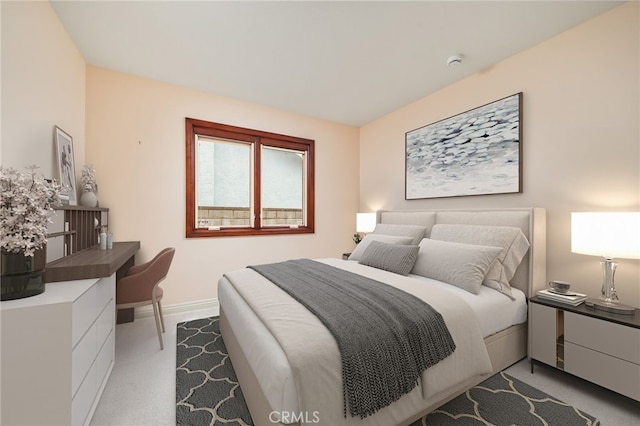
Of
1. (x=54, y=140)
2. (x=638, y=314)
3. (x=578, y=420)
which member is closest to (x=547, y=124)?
(x=638, y=314)

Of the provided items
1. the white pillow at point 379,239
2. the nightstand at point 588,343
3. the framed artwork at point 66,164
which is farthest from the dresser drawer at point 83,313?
the nightstand at point 588,343

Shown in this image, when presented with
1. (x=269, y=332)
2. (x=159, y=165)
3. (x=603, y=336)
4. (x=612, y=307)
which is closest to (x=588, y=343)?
(x=603, y=336)

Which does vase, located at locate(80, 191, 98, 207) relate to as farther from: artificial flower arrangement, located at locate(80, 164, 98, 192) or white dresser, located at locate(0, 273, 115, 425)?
white dresser, located at locate(0, 273, 115, 425)

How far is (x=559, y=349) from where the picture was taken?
189 cm

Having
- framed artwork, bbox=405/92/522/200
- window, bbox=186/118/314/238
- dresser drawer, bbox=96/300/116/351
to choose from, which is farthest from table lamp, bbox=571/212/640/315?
dresser drawer, bbox=96/300/116/351

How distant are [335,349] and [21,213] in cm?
163

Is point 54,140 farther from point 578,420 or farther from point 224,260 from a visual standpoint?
point 578,420

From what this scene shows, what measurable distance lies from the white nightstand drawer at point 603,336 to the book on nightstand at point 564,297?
0.33ft

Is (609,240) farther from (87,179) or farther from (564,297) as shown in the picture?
(87,179)

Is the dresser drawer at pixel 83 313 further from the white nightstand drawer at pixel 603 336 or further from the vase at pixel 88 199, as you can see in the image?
the white nightstand drawer at pixel 603 336

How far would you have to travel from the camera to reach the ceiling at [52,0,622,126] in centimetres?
195

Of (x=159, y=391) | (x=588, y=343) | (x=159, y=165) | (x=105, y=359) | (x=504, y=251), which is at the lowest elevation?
(x=159, y=391)

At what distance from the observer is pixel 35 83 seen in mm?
1823

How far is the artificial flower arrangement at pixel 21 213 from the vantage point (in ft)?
4.03
